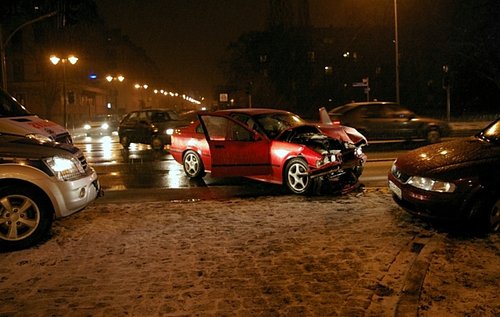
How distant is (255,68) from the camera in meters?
61.3

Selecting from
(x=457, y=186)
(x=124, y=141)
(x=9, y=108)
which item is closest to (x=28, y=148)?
(x=9, y=108)

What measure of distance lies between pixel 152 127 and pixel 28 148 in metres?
13.2

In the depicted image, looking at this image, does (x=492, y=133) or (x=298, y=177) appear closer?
(x=492, y=133)

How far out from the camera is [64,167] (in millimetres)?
6793

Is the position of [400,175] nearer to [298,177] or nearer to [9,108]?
[298,177]

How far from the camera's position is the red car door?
10062mm

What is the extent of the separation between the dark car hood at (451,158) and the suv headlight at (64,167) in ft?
13.9

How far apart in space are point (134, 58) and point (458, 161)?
105699mm

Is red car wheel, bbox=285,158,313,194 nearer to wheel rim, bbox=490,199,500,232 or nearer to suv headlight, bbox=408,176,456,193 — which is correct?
suv headlight, bbox=408,176,456,193

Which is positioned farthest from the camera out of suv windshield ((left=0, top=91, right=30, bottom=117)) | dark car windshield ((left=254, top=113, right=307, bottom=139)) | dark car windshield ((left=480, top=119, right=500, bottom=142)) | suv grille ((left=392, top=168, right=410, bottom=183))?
dark car windshield ((left=254, top=113, right=307, bottom=139))

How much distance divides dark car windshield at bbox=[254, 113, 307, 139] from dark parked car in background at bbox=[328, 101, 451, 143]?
23.3ft

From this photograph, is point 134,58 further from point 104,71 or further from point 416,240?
point 416,240

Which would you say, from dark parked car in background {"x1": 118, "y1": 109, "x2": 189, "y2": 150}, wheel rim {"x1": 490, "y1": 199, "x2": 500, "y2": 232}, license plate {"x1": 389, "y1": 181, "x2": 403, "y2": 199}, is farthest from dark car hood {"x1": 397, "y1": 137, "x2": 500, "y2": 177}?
dark parked car in background {"x1": 118, "y1": 109, "x2": 189, "y2": 150}

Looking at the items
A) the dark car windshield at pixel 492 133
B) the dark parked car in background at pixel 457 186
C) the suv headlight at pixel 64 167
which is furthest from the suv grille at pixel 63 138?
the dark car windshield at pixel 492 133
